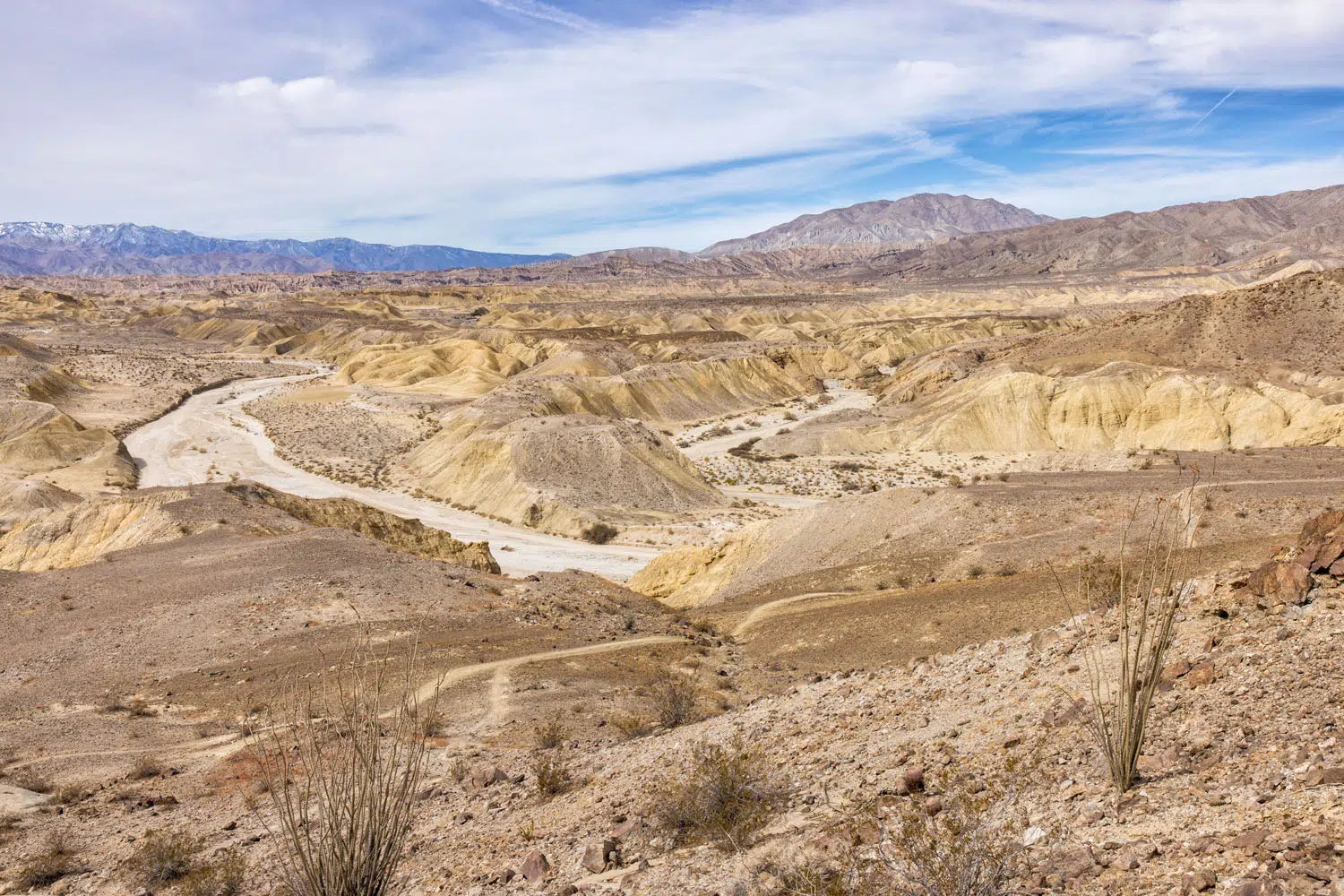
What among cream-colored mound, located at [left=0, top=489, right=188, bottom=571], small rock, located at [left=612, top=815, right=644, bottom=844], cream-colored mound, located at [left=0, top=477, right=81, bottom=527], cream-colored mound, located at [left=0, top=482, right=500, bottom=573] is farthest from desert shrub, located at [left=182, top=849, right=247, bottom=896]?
cream-colored mound, located at [left=0, top=477, right=81, bottom=527]

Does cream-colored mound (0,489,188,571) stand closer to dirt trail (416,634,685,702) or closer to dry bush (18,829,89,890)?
dirt trail (416,634,685,702)

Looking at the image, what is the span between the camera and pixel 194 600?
19.6m

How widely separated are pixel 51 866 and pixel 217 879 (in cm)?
225

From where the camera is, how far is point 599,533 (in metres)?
36.7

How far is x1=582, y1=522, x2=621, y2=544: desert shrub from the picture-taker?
120 ft

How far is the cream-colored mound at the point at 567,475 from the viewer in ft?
130

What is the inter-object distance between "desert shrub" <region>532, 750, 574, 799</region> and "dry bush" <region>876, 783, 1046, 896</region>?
430 centimetres

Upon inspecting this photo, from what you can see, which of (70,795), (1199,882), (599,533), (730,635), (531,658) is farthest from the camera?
(599,533)

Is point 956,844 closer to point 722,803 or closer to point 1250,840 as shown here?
point 1250,840

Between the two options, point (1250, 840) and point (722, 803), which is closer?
point (1250, 840)

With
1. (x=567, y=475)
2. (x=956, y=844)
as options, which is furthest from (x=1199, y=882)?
(x=567, y=475)

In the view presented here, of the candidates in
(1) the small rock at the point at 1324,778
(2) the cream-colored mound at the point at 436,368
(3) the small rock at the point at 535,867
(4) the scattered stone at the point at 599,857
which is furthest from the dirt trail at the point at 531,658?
(2) the cream-colored mound at the point at 436,368

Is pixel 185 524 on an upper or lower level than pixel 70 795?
upper

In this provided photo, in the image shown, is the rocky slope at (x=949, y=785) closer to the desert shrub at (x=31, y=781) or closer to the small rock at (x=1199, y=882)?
the small rock at (x=1199, y=882)
